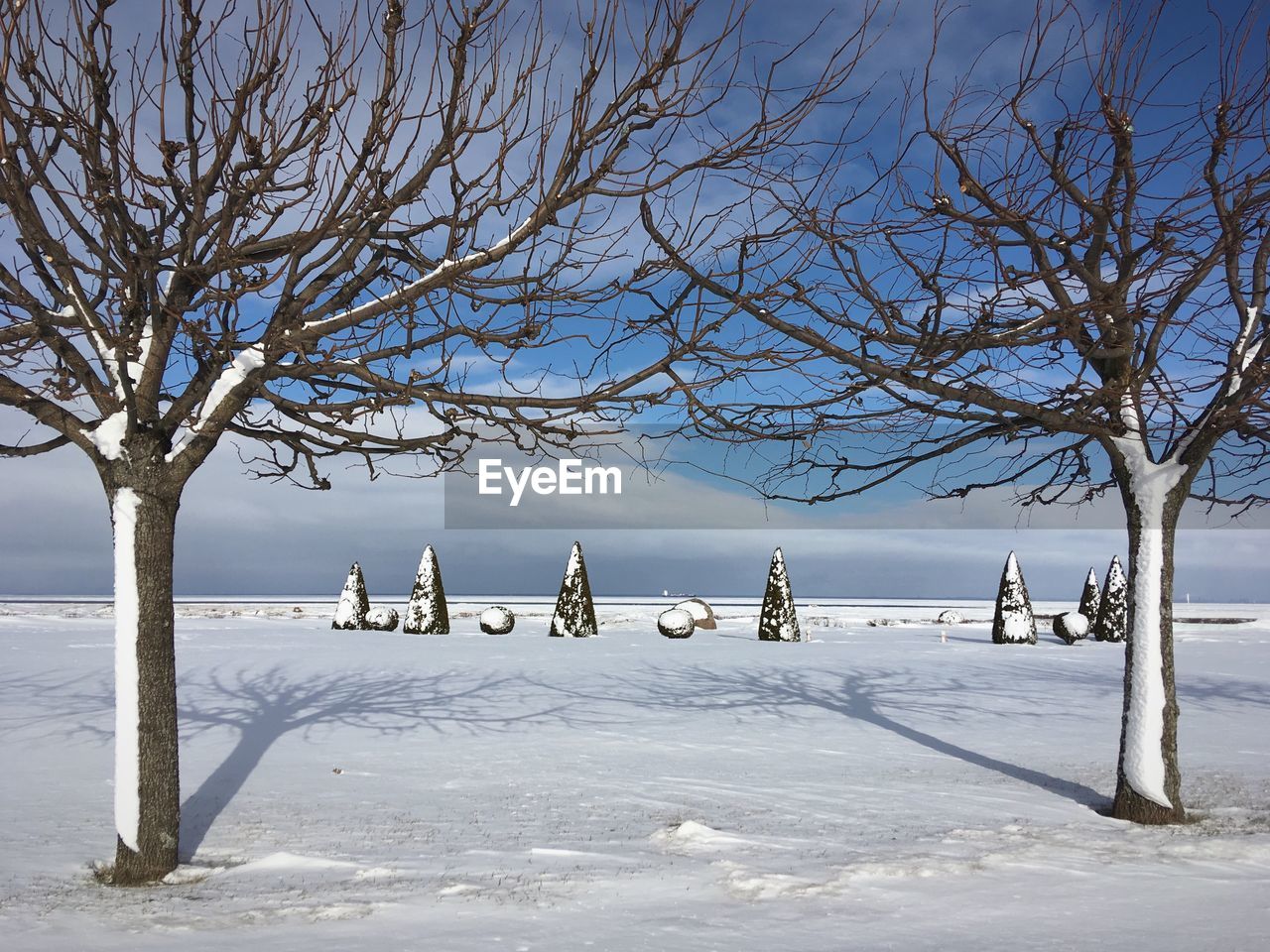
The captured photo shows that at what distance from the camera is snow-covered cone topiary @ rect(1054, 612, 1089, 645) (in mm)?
25352

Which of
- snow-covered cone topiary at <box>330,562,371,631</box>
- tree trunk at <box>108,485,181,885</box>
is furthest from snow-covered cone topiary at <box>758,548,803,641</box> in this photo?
tree trunk at <box>108,485,181,885</box>

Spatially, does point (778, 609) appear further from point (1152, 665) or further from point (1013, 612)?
point (1152, 665)

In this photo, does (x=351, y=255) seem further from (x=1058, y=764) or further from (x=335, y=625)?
(x=335, y=625)

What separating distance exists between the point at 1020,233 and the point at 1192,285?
1390 millimetres

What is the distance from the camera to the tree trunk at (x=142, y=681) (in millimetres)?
5996

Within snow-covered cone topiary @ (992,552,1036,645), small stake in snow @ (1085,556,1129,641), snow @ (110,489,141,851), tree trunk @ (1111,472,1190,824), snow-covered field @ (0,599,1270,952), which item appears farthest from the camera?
small stake in snow @ (1085,556,1129,641)

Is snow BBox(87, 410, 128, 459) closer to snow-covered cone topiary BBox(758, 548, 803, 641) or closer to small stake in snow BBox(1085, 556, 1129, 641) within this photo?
snow-covered cone topiary BBox(758, 548, 803, 641)

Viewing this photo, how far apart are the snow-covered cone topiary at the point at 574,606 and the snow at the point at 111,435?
1898 centimetres

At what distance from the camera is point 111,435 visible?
600 cm

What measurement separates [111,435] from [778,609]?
20.3 metres

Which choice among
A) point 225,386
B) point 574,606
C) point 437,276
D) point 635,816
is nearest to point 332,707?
point 635,816

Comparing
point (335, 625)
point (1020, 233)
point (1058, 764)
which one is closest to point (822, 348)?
point (1020, 233)

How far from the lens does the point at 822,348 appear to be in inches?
268

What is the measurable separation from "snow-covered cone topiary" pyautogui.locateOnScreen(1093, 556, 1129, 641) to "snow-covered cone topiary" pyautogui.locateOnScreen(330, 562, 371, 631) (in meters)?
21.4
